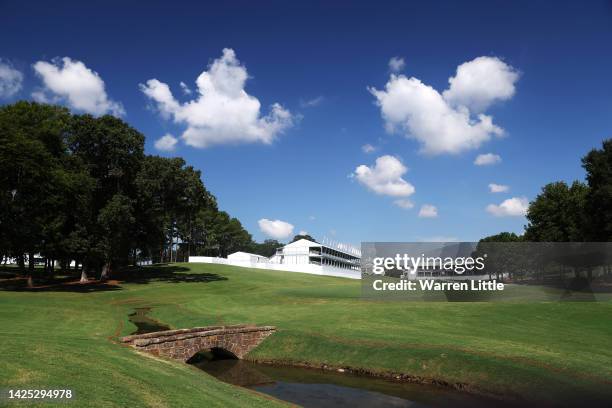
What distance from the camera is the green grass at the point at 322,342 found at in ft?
48.1

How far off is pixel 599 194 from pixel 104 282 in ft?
217

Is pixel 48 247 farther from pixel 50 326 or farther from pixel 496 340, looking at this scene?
pixel 496 340

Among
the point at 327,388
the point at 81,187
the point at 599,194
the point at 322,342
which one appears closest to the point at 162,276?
the point at 81,187

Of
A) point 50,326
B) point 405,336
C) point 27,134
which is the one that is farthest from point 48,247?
point 405,336

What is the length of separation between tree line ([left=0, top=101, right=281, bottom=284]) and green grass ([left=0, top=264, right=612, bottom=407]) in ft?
27.9

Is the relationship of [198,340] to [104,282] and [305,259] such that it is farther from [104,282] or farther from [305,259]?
[305,259]

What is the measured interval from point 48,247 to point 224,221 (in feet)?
360

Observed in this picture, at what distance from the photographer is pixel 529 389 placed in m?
22.0

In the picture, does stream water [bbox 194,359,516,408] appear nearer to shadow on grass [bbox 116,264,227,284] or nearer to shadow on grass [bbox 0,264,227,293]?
shadow on grass [bbox 0,264,227,293]

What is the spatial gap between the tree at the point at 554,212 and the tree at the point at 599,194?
13497 mm

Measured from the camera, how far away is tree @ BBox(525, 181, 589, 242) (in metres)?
77.1

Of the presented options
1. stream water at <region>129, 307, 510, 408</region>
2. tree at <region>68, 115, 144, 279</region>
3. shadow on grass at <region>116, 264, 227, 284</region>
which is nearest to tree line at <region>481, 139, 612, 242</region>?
stream water at <region>129, 307, 510, 408</region>

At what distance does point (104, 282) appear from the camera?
6556cm

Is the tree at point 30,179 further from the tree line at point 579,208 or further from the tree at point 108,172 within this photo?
the tree line at point 579,208
